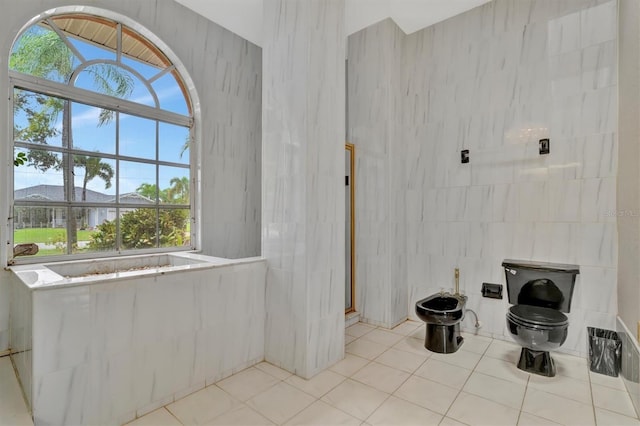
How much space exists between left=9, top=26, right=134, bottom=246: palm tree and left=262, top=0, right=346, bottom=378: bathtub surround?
1736mm

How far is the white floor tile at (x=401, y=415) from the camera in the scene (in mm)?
1781

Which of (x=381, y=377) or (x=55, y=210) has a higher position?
(x=55, y=210)

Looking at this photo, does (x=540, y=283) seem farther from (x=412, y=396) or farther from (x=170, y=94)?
(x=170, y=94)

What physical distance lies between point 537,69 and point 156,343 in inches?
147

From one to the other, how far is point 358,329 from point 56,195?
307 cm

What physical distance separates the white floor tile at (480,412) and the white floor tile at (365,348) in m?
0.80

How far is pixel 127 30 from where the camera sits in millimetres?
3021

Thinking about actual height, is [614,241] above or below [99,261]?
above

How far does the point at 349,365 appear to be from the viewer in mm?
2480

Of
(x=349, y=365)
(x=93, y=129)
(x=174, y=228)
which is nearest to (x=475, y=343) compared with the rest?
(x=349, y=365)

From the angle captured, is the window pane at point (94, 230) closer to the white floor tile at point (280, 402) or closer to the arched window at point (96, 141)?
the arched window at point (96, 141)

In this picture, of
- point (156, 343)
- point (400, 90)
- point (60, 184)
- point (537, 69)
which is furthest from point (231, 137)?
point (537, 69)

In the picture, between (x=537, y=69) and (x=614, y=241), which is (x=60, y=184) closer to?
(x=537, y=69)

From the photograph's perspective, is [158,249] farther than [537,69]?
Yes
